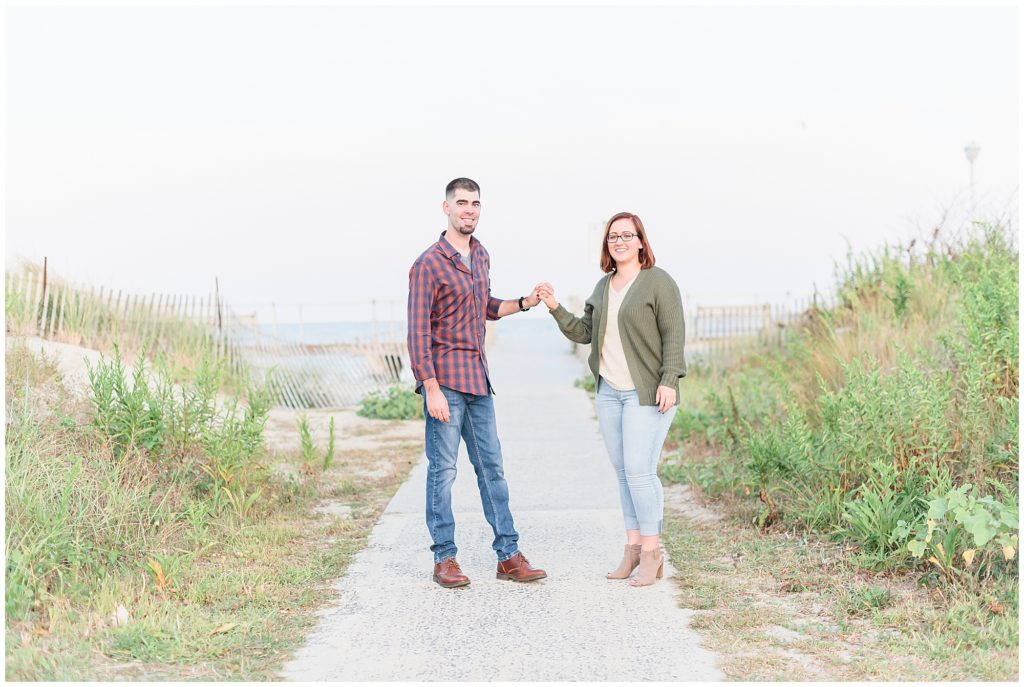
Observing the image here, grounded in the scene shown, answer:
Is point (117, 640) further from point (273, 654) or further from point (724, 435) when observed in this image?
point (724, 435)

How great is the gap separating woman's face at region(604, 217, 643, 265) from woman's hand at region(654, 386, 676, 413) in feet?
2.35

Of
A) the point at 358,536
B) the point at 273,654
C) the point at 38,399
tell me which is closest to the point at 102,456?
the point at 38,399

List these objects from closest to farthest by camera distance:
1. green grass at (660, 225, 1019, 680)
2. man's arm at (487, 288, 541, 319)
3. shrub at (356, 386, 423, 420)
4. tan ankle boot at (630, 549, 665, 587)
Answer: green grass at (660, 225, 1019, 680) → tan ankle boot at (630, 549, 665, 587) → man's arm at (487, 288, 541, 319) → shrub at (356, 386, 423, 420)

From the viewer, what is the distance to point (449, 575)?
203 inches

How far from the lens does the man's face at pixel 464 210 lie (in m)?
5.05

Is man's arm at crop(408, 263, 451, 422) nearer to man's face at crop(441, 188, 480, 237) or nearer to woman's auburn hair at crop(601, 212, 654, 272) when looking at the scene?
man's face at crop(441, 188, 480, 237)

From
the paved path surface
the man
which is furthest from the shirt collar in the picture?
the paved path surface

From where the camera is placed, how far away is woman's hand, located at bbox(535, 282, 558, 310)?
529cm

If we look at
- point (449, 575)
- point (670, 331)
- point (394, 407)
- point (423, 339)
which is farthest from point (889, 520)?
point (394, 407)

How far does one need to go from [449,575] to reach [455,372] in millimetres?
1090

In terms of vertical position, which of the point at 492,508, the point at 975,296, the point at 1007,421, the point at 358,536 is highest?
the point at 975,296

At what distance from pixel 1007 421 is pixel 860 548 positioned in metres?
1.63

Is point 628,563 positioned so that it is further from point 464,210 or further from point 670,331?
point 464,210

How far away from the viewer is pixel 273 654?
4.19 metres
